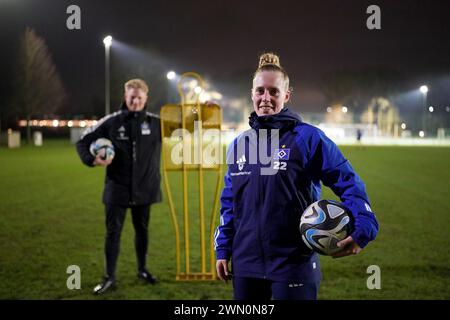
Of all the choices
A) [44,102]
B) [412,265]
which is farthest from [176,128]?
[44,102]

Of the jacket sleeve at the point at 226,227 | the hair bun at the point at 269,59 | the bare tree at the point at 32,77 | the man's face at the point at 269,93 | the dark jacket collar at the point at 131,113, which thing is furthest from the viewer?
the bare tree at the point at 32,77

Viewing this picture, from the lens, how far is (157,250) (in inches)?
292

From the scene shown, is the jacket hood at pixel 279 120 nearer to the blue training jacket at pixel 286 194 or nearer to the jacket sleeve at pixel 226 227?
the blue training jacket at pixel 286 194

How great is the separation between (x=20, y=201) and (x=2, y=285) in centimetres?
691

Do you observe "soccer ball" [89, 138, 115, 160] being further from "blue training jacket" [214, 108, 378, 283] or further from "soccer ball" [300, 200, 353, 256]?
"soccer ball" [300, 200, 353, 256]

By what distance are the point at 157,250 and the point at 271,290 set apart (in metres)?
4.66

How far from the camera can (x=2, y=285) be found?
571cm

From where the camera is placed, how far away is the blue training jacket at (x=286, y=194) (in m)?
2.85

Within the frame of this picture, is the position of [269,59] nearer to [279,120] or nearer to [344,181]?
[279,120]

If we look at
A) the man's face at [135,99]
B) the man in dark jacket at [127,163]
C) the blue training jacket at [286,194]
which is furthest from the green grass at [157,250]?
the blue training jacket at [286,194]

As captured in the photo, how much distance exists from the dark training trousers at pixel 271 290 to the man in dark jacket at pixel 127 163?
2766mm

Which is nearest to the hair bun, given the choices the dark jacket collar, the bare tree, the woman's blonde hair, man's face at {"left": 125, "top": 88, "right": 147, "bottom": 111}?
the woman's blonde hair

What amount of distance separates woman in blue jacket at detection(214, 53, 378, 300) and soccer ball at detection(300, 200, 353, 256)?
6 centimetres
